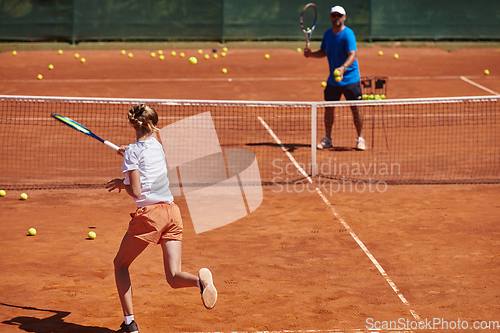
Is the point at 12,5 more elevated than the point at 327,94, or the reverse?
the point at 12,5

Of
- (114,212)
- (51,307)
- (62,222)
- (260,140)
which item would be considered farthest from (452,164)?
(51,307)

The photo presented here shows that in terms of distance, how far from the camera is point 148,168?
4.16m

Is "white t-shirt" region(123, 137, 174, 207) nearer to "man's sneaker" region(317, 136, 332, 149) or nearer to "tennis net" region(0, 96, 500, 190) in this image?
"tennis net" region(0, 96, 500, 190)

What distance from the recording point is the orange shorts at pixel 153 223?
416cm

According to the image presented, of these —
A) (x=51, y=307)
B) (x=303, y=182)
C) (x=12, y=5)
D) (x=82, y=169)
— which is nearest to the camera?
(x=51, y=307)

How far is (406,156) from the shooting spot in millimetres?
10125

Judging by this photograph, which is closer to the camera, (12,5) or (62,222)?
(62,222)

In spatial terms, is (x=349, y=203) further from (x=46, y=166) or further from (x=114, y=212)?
(x=46, y=166)

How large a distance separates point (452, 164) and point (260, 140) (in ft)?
11.1
